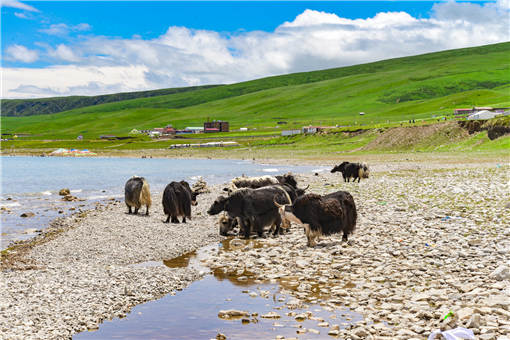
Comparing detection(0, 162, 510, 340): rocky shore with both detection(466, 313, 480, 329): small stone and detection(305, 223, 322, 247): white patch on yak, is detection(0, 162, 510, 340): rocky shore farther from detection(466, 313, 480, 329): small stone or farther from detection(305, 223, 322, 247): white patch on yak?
detection(305, 223, 322, 247): white patch on yak

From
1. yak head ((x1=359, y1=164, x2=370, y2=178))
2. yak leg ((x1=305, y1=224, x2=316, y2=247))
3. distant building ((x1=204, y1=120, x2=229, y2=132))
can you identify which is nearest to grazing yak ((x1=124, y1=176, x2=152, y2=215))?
yak leg ((x1=305, y1=224, x2=316, y2=247))

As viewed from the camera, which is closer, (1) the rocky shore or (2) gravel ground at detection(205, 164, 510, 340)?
(2) gravel ground at detection(205, 164, 510, 340)

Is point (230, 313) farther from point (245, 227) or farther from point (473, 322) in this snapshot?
point (245, 227)

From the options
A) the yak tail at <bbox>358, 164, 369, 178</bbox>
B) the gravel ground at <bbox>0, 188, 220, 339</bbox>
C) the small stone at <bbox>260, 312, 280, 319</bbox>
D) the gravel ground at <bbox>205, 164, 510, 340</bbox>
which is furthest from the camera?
the yak tail at <bbox>358, 164, 369, 178</bbox>

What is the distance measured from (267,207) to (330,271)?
5385 mm

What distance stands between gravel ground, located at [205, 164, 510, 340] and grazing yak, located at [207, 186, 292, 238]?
842mm

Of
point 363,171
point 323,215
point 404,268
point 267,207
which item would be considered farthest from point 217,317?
point 363,171

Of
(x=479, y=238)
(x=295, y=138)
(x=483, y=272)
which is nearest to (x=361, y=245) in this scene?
(x=479, y=238)

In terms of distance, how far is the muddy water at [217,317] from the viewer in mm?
7906

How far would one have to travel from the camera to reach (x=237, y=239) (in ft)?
52.5

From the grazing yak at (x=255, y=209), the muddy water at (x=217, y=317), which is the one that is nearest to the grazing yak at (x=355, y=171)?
the grazing yak at (x=255, y=209)

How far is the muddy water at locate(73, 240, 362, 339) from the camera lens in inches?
311

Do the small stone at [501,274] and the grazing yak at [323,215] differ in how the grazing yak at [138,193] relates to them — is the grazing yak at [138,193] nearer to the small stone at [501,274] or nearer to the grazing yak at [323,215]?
the grazing yak at [323,215]

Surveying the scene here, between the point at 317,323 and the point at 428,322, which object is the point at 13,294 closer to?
the point at 317,323
